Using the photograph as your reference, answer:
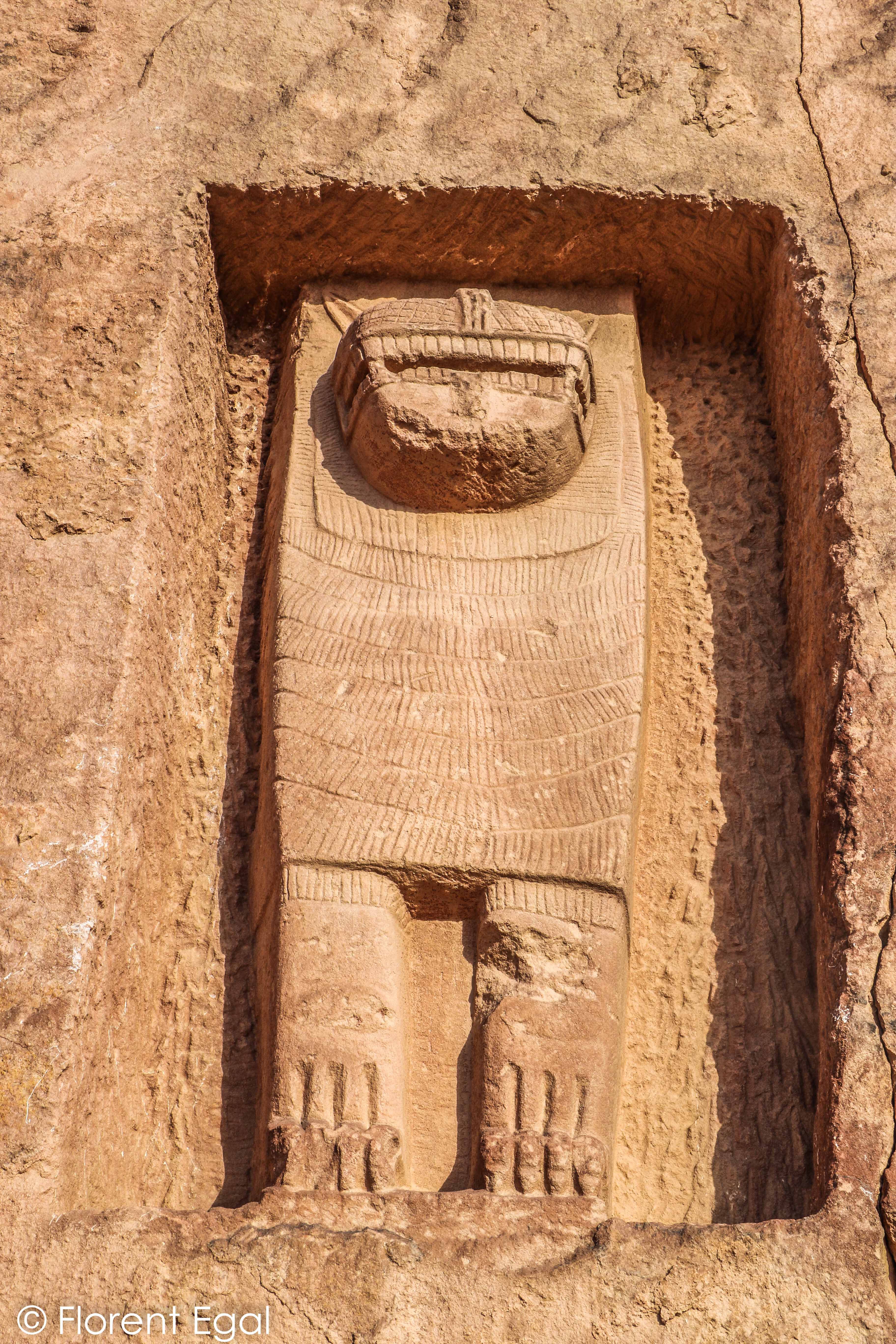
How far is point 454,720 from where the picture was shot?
9.04 feet

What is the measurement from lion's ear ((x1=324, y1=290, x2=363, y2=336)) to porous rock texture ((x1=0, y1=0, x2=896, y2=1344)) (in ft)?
0.27

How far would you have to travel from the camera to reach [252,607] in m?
3.15

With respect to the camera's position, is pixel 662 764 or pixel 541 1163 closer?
pixel 541 1163

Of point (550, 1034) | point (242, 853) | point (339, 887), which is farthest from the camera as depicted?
point (242, 853)

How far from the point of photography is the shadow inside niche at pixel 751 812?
2545 mm

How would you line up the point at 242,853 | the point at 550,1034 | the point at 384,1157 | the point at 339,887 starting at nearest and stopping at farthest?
the point at 384,1157 → the point at 550,1034 → the point at 339,887 → the point at 242,853

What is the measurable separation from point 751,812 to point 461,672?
2.27 ft

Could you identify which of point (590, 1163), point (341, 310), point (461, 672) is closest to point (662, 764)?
point (461, 672)

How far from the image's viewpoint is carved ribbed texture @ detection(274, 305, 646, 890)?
8.59 ft

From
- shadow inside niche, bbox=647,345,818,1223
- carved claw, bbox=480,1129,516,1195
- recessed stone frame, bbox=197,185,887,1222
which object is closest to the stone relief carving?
carved claw, bbox=480,1129,516,1195

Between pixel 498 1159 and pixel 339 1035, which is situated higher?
pixel 339 1035

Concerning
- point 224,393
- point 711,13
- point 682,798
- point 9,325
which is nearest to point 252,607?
point 224,393

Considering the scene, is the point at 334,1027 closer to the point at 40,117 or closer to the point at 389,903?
the point at 389,903

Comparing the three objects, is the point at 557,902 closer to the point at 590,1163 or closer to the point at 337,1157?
the point at 590,1163
